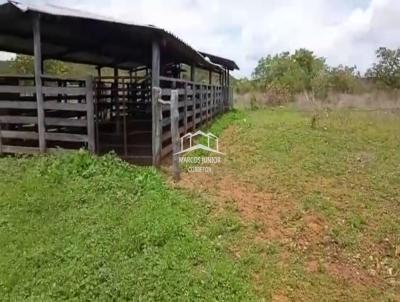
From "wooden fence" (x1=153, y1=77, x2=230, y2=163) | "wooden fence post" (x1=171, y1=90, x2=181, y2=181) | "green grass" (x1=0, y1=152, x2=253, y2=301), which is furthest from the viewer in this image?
"wooden fence" (x1=153, y1=77, x2=230, y2=163)

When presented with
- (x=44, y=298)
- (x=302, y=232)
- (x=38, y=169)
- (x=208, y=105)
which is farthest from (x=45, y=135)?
(x=208, y=105)

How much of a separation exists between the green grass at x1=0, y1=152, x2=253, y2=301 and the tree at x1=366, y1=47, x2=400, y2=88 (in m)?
35.3

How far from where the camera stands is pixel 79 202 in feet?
16.5

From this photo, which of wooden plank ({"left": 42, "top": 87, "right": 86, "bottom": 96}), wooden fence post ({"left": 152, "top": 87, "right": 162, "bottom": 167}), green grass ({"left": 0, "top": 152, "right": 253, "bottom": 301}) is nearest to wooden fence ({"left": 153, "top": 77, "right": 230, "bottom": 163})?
wooden fence post ({"left": 152, "top": 87, "right": 162, "bottom": 167})

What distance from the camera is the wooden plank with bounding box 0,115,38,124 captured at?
703cm

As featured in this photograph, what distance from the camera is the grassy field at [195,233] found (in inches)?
141

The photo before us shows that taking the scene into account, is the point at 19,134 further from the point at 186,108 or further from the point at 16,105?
→ the point at 186,108

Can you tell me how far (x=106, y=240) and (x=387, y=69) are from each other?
3775cm

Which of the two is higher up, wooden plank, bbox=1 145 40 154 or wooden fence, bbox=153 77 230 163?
wooden fence, bbox=153 77 230 163

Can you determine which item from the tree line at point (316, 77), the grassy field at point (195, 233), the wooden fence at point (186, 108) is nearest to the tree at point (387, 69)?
the tree line at point (316, 77)

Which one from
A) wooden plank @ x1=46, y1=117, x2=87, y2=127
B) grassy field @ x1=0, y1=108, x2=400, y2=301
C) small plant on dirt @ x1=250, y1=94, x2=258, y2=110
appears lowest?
grassy field @ x1=0, y1=108, x2=400, y2=301

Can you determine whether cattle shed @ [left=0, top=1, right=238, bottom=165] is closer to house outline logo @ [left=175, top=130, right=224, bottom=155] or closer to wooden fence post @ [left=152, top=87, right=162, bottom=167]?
wooden fence post @ [left=152, top=87, right=162, bottom=167]

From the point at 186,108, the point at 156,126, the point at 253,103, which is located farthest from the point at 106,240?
the point at 253,103

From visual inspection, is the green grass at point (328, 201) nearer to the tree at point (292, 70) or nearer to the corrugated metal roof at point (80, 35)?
the corrugated metal roof at point (80, 35)
